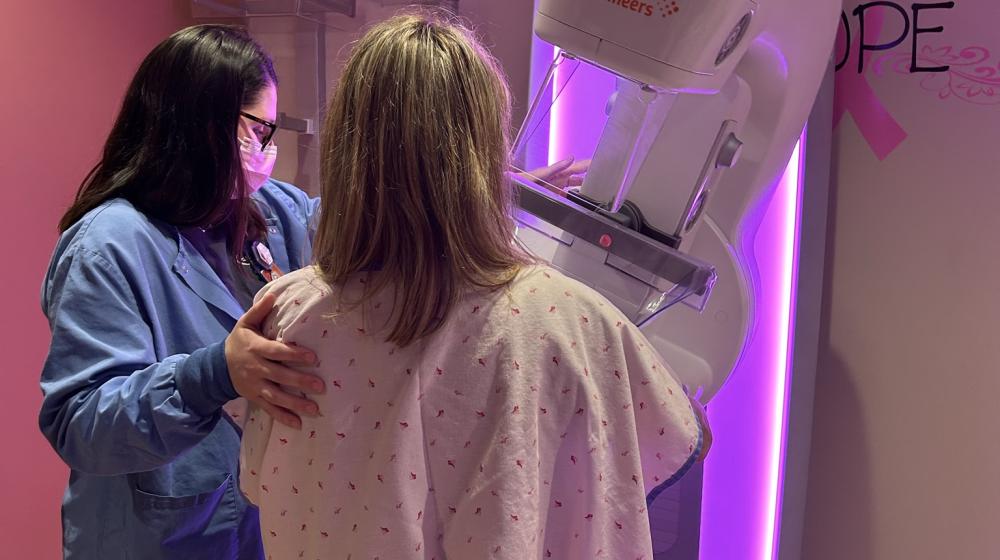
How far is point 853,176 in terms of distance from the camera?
1726 millimetres

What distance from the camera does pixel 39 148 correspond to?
2.32 m

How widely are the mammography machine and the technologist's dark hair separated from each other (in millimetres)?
480

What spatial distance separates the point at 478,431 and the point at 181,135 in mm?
721

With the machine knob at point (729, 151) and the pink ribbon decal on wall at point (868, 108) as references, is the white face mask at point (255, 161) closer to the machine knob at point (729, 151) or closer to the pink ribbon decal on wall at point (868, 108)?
the machine knob at point (729, 151)

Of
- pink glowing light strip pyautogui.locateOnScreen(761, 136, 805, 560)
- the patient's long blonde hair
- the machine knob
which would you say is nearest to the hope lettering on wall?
pink glowing light strip pyautogui.locateOnScreen(761, 136, 805, 560)

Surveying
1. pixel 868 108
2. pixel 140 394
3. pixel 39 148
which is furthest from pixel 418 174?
pixel 39 148

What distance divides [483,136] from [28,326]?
202 centimetres

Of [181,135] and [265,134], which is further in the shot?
[265,134]

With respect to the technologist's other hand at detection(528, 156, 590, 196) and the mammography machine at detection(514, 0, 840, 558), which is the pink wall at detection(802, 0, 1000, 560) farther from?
the technologist's other hand at detection(528, 156, 590, 196)

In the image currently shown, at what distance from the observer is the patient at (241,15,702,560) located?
91 centimetres

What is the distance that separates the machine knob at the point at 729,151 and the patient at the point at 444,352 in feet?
1.35

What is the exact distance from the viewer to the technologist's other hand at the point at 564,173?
1371 millimetres

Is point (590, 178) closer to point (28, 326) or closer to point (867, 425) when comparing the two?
point (867, 425)

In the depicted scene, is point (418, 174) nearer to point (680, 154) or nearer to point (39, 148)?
point (680, 154)
